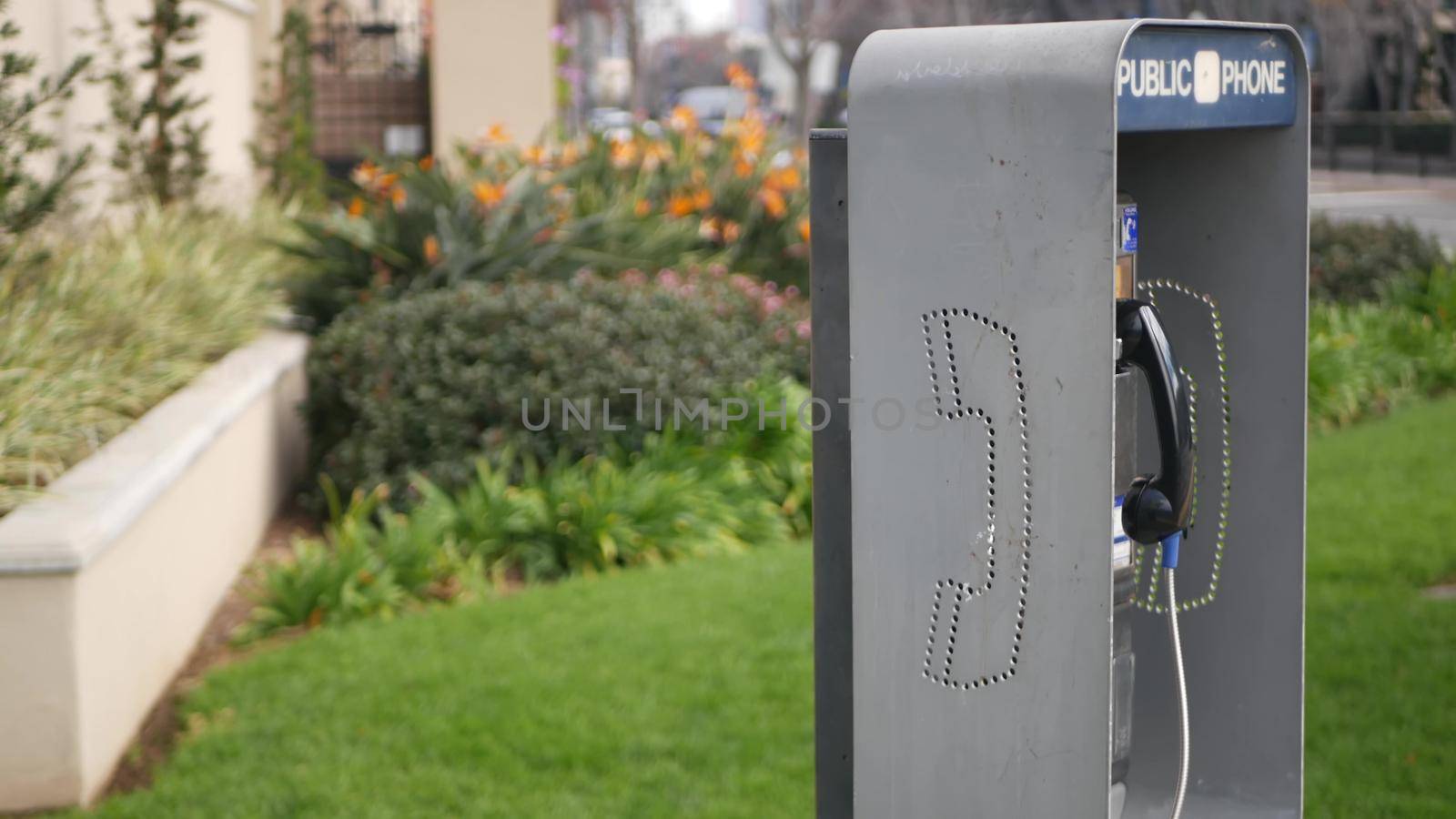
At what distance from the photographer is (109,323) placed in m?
6.62

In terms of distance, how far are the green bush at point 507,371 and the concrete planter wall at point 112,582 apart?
0.70m

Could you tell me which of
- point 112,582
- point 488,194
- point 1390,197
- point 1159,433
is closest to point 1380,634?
point 1159,433

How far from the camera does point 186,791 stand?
173 inches

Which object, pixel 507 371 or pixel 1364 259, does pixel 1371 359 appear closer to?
pixel 1364 259

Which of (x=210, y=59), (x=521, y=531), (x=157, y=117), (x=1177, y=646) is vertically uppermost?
(x=210, y=59)

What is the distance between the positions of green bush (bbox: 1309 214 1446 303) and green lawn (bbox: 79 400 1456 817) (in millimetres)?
5870

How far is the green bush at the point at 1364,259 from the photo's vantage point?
1216cm

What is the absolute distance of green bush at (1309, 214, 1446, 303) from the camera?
12164 mm

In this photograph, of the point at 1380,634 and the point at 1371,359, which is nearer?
the point at 1380,634

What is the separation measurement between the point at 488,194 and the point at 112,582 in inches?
184

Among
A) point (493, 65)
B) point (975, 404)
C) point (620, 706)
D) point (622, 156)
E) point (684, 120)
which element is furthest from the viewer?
point (493, 65)

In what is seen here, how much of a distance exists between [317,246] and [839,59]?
1294 inches

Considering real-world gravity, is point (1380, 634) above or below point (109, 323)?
below

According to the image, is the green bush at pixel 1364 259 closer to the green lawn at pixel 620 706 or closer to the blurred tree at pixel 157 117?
the green lawn at pixel 620 706
